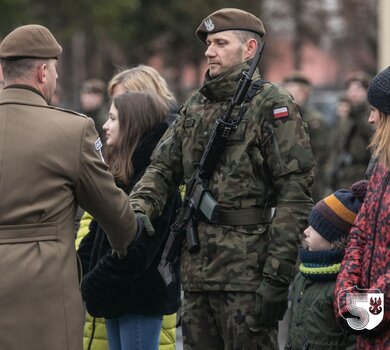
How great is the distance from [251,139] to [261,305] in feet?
2.60

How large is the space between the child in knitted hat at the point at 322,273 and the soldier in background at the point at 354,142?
6.84 m

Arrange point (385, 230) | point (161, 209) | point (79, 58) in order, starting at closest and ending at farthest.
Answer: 1. point (385, 230)
2. point (161, 209)
3. point (79, 58)

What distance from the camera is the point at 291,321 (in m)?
5.57

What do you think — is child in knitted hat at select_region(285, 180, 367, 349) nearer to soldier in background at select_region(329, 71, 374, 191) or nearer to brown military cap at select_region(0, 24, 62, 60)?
brown military cap at select_region(0, 24, 62, 60)

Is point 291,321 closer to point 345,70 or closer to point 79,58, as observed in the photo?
point 79,58

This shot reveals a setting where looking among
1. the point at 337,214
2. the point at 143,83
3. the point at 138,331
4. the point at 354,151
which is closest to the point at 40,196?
the point at 337,214

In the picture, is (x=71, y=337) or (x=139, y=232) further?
(x=139, y=232)

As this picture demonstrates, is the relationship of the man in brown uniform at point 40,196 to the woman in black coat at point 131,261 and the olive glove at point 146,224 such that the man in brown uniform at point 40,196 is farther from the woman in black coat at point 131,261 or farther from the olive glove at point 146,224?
the woman in black coat at point 131,261

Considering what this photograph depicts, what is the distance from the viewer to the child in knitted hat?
5285mm

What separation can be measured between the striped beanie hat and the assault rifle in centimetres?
49

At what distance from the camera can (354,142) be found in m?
12.7

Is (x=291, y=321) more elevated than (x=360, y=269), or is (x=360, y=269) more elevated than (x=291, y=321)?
(x=360, y=269)

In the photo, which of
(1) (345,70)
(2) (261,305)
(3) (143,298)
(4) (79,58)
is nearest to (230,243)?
(2) (261,305)

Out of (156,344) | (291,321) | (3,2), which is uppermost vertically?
(291,321)
